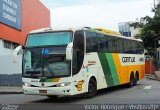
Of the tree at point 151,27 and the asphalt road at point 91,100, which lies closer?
the asphalt road at point 91,100

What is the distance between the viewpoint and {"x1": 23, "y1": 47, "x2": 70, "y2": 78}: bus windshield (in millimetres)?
17859

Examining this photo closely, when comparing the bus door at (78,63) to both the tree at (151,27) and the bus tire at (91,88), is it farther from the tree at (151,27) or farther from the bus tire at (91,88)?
the tree at (151,27)

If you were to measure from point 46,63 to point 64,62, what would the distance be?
771 mm

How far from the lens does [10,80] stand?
95.8 feet

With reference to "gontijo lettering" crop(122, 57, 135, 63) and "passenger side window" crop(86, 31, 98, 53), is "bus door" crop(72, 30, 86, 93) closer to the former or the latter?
"passenger side window" crop(86, 31, 98, 53)

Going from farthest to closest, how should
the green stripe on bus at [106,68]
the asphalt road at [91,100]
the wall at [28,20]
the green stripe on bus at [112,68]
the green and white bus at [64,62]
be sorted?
the wall at [28,20], the green stripe on bus at [112,68], the green stripe on bus at [106,68], the green and white bus at [64,62], the asphalt road at [91,100]

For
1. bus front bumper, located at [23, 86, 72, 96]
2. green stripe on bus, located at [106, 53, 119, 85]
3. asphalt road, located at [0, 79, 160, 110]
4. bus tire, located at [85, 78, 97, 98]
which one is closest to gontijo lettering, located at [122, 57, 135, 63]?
green stripe on bus, located at [106, 53, 119, 85]

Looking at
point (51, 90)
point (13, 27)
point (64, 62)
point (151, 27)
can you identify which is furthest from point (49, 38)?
point (151, 27)

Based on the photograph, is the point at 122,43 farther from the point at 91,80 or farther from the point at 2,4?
the point at 2,4

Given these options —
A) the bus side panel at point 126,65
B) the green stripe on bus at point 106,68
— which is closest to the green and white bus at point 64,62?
the green stripe on bus at point 106,68

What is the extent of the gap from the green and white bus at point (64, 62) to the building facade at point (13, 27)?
9.37 metres

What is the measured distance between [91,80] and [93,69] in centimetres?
58

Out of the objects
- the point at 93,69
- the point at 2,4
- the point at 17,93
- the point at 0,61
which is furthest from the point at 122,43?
the point at 2,4

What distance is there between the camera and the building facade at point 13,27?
1191 inches
